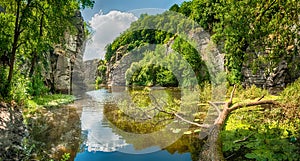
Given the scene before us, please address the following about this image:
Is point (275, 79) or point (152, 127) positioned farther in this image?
point (275, 79)

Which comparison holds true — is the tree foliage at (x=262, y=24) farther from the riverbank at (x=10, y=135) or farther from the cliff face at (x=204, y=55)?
the cliff face at (x=204, y=55)

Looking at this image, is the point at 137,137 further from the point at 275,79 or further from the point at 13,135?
the point at 275,79

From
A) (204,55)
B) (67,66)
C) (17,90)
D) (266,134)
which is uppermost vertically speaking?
(204,55)

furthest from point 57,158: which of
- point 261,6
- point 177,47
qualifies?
point 177,47

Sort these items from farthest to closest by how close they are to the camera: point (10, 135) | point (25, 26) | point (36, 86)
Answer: point (36, 86) → point (25, 26) → point (10, 135)

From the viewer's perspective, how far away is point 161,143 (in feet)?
23.1

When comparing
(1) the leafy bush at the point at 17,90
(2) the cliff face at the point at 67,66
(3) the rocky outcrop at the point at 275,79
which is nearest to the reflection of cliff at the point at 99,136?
(1) the leafy bush at the point at 17,90

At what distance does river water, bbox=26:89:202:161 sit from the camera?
20.4ft

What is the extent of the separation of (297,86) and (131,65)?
63.2 feet

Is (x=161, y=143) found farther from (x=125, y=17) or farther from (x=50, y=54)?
(x=50, y=54)

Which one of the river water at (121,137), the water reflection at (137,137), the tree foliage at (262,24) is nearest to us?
the tree foliage at (262,24)

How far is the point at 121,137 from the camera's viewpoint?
7.83m

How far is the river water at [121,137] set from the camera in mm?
6207

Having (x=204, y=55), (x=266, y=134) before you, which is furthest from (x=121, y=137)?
(x=204, y=55)
